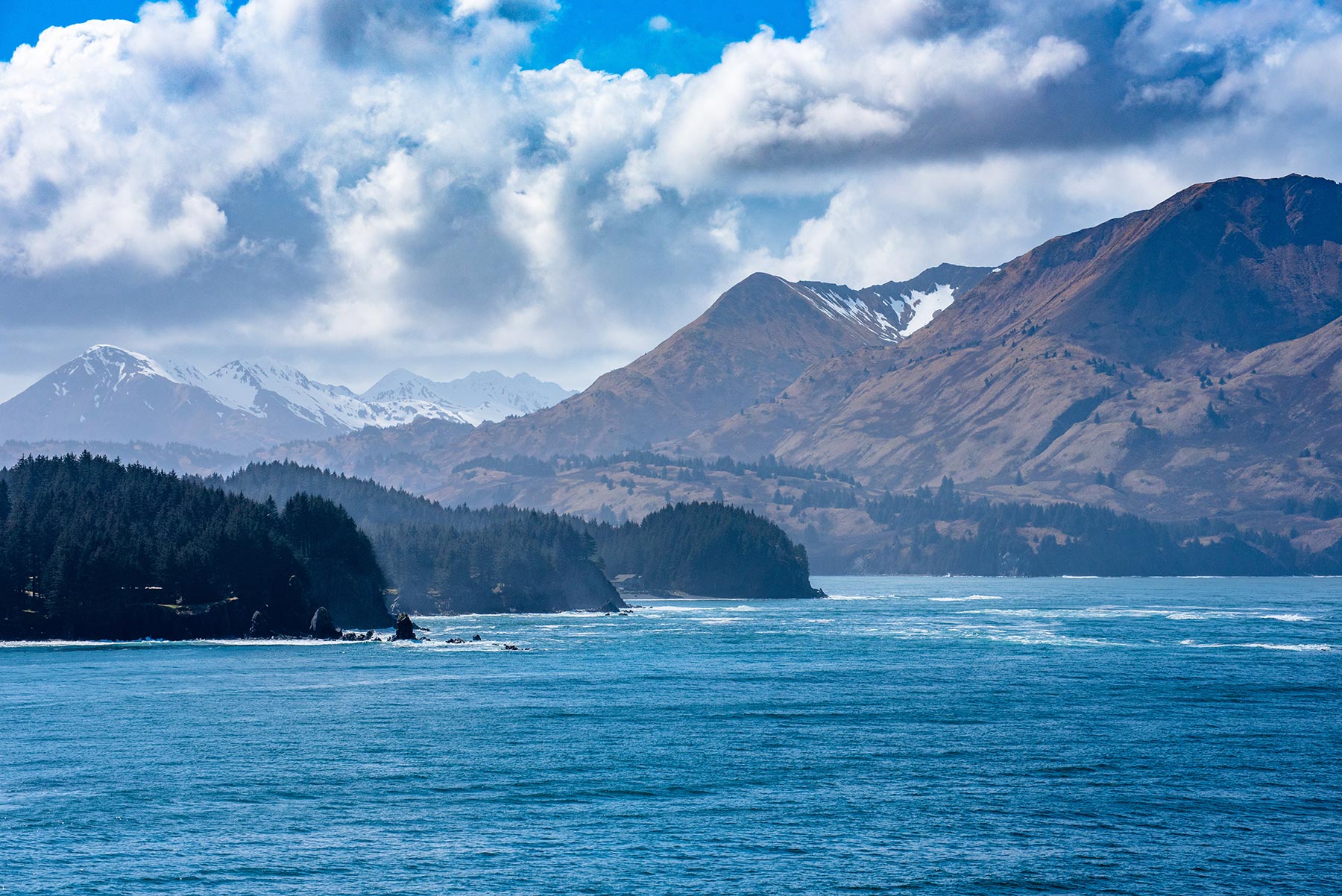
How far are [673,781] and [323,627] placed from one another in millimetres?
128981

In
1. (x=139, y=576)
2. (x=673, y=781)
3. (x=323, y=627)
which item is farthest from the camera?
(x=323, y=627)

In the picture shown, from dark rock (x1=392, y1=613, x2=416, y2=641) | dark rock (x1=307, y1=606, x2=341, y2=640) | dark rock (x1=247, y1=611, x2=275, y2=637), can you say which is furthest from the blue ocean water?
dark rock (x1=307, y1=606, x2=341, y2=640)

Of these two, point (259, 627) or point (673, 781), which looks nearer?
point (673, 781)

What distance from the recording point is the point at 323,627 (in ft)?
633

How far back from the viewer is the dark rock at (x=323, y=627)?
192 metres

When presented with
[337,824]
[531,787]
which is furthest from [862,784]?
[337,824]

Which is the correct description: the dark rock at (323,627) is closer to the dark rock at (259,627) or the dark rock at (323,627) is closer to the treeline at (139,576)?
the treeline at (139,576)

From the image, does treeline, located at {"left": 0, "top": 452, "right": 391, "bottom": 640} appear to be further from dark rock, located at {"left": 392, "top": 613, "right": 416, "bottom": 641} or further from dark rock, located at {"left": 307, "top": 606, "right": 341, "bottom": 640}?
dark rock, located at {"left": 392, "top": 613, "right": 416, "bottom": 641}

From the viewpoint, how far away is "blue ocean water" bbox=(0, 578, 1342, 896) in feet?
180

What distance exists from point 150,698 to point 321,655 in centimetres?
4919

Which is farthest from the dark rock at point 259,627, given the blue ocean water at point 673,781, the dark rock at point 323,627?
the blue ocean water at point 673,781

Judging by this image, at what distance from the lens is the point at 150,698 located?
11000cm

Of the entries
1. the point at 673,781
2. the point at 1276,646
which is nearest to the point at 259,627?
the point at 673,781

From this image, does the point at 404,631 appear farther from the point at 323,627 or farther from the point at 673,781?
the point at 673,781
